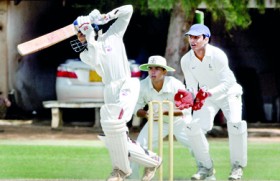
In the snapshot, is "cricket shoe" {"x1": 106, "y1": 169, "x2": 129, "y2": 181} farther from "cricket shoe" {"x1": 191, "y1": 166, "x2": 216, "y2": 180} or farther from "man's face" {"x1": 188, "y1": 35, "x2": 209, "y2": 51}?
"man's face" {"x1": 188, "y1": 35, "x2": 209, "y2": 51}

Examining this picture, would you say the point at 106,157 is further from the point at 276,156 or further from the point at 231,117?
the point at 231,117

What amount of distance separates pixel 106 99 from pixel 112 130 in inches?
21.8

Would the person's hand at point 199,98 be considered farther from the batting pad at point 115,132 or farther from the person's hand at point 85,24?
the person's hand at point 85,24

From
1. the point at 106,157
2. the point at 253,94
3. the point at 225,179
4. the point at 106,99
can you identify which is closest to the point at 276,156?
the point at 106,157

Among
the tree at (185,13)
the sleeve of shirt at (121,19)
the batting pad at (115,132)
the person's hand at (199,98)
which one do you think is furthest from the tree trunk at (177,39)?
the batting pad at (115,132)

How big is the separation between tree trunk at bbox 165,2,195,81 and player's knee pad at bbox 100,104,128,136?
994 cm

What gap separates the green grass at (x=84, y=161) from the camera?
43.4 ft

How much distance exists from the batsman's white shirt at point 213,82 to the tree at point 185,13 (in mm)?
6346

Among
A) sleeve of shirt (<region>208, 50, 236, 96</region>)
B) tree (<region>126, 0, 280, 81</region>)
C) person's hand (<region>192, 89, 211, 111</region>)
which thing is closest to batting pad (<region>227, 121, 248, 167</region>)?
sleeve of shirt (<region>208, 50, 236, 96</region>)

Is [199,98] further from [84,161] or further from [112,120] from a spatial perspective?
[84,161]

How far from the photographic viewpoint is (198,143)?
12.3m

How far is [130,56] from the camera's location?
2439cm

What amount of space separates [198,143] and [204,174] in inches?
13.0

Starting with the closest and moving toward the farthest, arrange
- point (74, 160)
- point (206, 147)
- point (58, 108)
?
point (206, 147)
point (74, 160)
point (58, 108)
